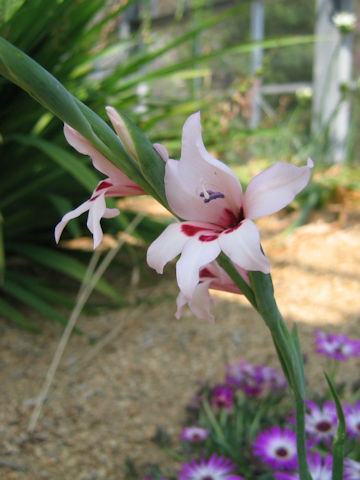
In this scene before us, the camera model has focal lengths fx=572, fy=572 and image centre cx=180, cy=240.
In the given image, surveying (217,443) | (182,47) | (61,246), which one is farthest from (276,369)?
(182,47)

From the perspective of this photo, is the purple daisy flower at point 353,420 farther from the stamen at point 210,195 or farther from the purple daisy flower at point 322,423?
the stamen at point 210,195

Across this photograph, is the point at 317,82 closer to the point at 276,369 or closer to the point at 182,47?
the point at 182,47

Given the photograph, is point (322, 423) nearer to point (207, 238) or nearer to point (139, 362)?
point (207, 238)

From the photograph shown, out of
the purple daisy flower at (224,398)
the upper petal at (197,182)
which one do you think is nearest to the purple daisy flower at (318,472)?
the purple daisy flower at (224,398)

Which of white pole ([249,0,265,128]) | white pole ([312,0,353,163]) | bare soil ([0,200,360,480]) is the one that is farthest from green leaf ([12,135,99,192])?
white pole ([249,0,265,128])

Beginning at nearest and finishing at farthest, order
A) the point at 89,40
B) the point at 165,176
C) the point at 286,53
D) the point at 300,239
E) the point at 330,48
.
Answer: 1. the point at 165,176
2. the point at 89,40
3. the point at 300,239
4. the point at 330,48
5. the point at 286,53

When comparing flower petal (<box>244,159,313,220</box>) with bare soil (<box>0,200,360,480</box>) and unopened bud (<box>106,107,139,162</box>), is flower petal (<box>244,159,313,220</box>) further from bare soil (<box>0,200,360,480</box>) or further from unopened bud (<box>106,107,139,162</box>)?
bare soil (<box>0,200,360,480</box>)
